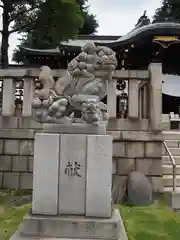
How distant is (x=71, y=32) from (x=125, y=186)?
7535 millimetres

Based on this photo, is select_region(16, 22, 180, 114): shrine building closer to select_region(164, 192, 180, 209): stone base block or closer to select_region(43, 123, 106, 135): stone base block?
select_region(164, 192, 180, 209): stone base block

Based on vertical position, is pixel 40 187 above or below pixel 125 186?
above

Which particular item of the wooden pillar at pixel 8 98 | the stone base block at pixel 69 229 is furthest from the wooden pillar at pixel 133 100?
the stone base block at pixel 69 229

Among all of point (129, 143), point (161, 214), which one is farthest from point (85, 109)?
point (129, 143)

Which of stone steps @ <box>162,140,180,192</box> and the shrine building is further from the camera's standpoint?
the shrine building

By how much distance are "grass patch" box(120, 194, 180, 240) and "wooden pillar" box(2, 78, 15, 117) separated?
118 inches

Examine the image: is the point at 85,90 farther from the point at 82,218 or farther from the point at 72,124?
the point at 82,218

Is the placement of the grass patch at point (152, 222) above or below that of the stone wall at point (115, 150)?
→ below

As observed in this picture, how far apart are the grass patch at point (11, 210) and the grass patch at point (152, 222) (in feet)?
5.31

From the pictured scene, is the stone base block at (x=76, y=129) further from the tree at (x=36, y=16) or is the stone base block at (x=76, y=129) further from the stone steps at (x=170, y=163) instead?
the tree at (x=36, y=16)

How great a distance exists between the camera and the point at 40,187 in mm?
3615

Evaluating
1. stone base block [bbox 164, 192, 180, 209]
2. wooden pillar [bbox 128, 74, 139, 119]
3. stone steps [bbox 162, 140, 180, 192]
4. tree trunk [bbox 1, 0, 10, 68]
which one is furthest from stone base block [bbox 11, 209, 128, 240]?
tree trunk [bbox 1, 0, 10, 68]

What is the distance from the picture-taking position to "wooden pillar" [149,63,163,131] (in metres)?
6.67

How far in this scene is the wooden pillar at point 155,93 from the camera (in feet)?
21.9
